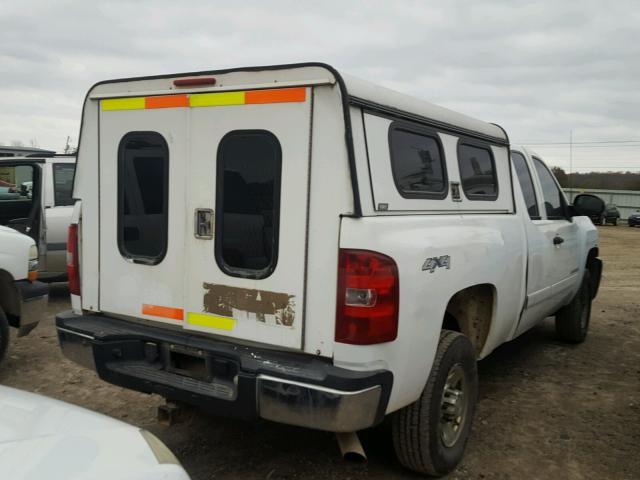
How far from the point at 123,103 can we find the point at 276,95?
1.03 m

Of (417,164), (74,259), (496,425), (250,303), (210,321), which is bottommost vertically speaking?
(496,425)

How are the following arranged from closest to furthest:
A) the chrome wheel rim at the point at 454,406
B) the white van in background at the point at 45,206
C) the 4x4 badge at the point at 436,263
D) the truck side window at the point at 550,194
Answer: the 4x4 badge at the point at 436,263
the chrome wheel rim at the point at 454,406
the truck side window at the point at 550,194
the white van in background at the point at 45,206

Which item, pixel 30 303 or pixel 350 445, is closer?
pixel 350 445

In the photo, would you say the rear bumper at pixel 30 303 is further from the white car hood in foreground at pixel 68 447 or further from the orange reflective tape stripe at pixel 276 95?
the orange reflective tape stripe at pixel 276 95

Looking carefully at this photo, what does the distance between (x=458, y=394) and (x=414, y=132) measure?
153 cm

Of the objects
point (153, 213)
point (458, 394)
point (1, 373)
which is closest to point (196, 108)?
point (153, 213)

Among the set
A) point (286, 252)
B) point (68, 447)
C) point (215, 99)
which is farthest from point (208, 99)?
point (68, 447)

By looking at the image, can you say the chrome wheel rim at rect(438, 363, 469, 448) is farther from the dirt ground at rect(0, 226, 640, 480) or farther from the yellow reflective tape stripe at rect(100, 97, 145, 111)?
the yellow reflective tape stripe at rect(100, 97, 145, 111)

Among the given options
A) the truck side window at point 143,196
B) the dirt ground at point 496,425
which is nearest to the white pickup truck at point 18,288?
the dirt ground at point 496,425

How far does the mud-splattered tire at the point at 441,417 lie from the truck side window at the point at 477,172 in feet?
3.32

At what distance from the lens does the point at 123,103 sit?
328 cm

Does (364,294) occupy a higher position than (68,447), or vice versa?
(364,294)

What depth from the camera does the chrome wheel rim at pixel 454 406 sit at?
3.30m

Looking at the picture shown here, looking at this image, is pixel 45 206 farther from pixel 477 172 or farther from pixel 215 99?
pixel 477 172
